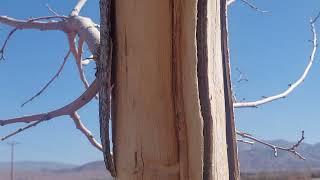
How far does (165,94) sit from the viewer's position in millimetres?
672

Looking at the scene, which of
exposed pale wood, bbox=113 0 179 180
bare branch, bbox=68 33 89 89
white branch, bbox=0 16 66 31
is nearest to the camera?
exposed pale wood, bbox=113 0 179 180

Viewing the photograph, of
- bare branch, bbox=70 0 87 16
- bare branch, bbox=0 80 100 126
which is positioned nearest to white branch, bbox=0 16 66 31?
A: bare branch, bbox=70 0 87 16

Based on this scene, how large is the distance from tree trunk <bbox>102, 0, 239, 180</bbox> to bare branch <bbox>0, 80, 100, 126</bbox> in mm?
69

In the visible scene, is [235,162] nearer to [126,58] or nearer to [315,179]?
[126,58]

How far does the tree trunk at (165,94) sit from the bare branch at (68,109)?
2.7 inches

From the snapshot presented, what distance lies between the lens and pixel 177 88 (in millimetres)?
680

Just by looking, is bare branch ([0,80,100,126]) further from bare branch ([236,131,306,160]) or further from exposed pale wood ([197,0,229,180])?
bare branch ([236,131,306,160])

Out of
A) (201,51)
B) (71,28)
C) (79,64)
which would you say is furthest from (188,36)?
(79,64)

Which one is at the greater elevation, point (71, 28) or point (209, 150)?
point (71, 28)

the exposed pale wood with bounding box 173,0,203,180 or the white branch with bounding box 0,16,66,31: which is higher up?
the white branch with bounding box 0,16,66,31

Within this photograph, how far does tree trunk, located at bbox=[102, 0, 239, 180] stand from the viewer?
2.16ft

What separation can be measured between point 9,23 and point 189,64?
3.04 feet

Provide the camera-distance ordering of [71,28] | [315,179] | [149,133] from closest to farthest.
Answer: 1. [149,133]
2. [71,28]
3. [315,179]

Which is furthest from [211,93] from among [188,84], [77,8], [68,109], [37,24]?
[77,8]
